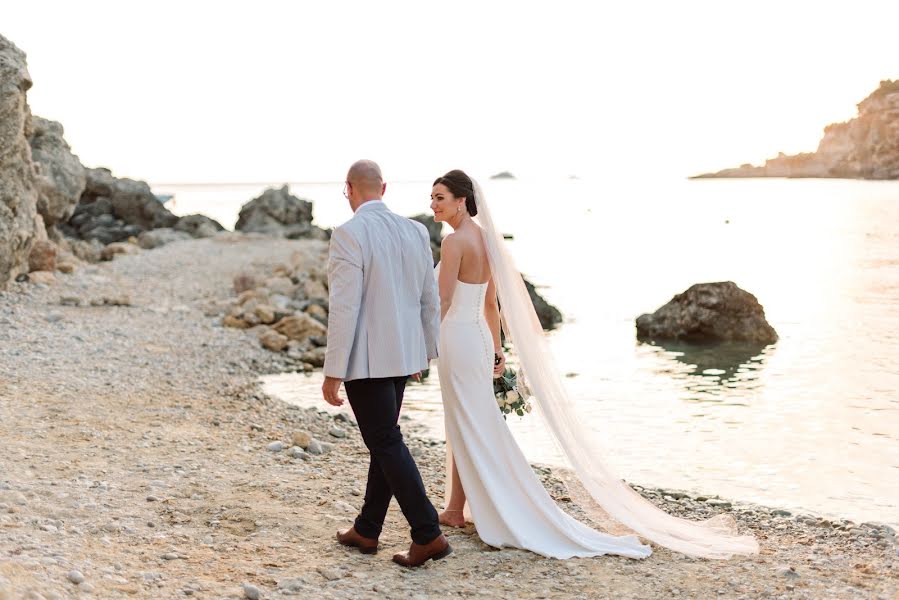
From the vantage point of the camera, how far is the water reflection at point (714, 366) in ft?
47.7

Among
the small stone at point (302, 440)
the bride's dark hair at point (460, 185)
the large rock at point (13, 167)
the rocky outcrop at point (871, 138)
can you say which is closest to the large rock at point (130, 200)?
the large rock at point (13, 167)

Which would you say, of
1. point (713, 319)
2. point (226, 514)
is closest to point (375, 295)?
point (226, 514)

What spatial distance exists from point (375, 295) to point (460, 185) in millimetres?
1117

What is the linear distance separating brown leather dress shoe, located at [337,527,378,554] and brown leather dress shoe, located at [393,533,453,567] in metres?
0.22

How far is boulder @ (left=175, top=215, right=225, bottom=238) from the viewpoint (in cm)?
3676

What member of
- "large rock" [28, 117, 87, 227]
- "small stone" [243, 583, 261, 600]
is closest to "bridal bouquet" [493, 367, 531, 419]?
"small stone" [243, 583, 261, 600]

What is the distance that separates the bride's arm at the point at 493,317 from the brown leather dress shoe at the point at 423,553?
124 cm

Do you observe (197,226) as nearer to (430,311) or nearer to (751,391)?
(751,391)

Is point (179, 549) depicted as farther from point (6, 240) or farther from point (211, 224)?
point (211, 224)

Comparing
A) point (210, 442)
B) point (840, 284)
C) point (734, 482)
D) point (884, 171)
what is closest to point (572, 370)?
point (734, 482)

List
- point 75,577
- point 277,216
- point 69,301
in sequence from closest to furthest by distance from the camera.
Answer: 1. point 75,577
2. point 69,301
3. point 277,216

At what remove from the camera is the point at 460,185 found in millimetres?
5980

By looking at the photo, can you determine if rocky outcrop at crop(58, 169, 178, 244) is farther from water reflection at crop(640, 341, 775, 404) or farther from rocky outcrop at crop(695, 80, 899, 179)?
rocky outcrop at crop(695, 80, 899, 179)

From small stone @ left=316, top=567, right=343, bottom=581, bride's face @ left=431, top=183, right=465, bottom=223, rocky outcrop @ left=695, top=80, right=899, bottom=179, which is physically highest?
rocky outcrop @ left=695, top=80, right=899, bottom=179
